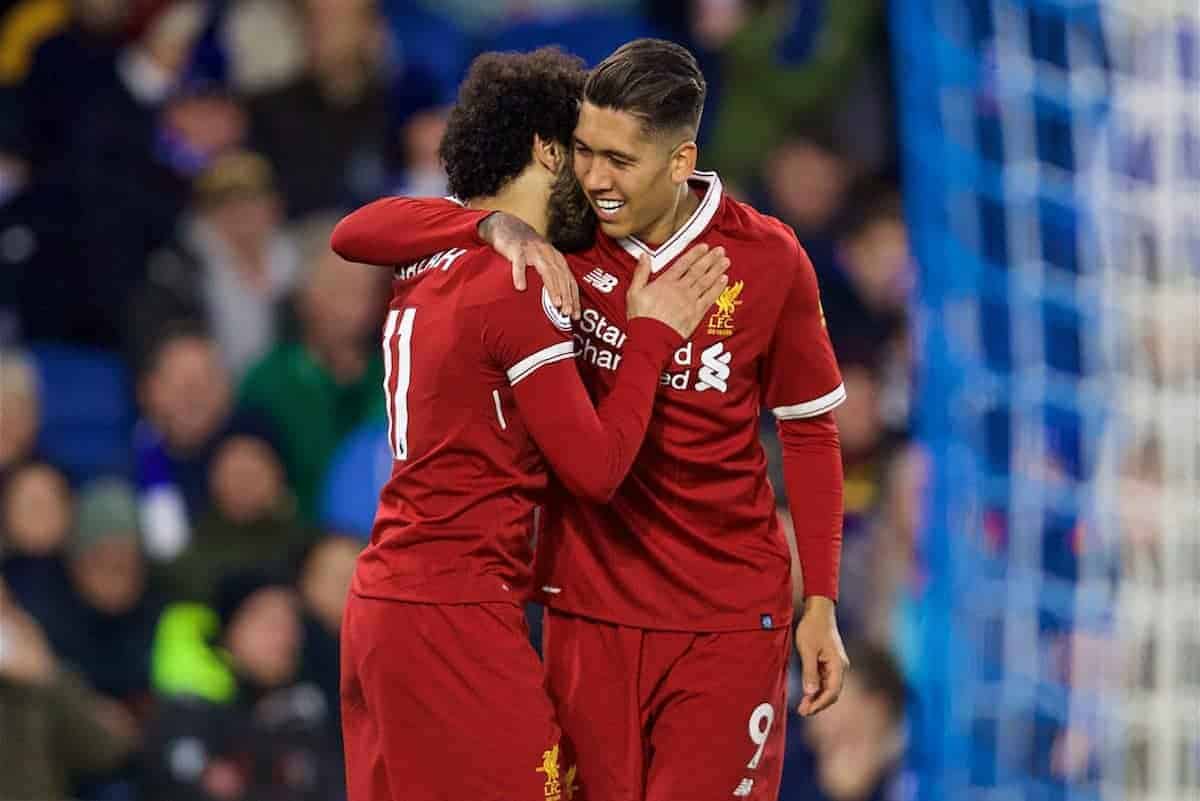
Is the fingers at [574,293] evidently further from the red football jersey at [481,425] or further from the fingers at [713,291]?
the fingers at [713,291]

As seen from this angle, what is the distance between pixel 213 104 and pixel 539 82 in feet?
11.1

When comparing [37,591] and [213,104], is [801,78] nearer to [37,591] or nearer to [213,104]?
[213,104]

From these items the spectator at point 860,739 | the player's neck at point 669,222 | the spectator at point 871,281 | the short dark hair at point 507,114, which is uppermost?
the short dark hair at point 507,114

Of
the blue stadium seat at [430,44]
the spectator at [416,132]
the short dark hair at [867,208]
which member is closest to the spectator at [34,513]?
the spectator at [416,132]

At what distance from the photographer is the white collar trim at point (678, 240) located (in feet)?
9.86

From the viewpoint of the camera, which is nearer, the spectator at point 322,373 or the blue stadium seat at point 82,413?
the blue stadium seat at point 82,413

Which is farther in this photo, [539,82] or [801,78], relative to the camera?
[801,78]

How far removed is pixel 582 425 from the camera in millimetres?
2775

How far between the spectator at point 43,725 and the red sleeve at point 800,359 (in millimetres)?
2770

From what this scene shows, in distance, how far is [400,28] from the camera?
252 inches

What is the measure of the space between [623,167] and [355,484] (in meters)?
3.02

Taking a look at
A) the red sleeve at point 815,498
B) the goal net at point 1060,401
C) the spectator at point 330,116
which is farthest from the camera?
the spectator at point 330,116

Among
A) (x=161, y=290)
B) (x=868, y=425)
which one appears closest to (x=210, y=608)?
(x=161, y=290)

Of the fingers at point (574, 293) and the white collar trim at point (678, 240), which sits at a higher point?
the white collar trim at point (678, 240)
